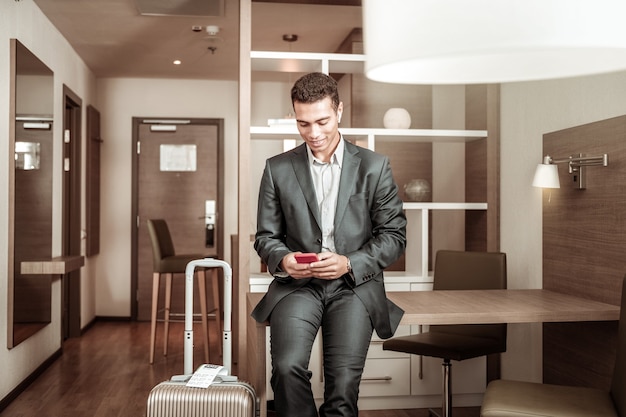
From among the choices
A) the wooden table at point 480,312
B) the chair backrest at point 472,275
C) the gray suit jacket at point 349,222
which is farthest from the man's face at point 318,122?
the chair backrest at point 472,275

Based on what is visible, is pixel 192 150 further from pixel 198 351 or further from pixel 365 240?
pixel 365 240

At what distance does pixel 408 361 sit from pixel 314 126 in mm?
1734

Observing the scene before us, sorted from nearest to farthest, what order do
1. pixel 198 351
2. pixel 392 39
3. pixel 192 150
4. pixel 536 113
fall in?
pixel 392 39
pixel 536 113
pixel 198 351
pixel 192 150

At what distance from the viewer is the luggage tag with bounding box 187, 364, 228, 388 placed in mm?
2512

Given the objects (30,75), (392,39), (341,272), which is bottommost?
(341,272)

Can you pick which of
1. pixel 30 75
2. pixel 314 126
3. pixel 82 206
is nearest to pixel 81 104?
pixel 82 206

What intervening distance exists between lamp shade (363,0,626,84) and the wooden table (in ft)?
5.50

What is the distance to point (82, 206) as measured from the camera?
20.5ft

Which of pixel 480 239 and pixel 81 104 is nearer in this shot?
pixel 480 239

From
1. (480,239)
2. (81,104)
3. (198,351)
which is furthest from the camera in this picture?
(81,104)

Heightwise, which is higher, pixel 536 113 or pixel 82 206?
pixel 536 113

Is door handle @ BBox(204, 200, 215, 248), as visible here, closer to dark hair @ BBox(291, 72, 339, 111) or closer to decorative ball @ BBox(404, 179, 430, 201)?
decorative ball @ BBox(404, 179, 430, 201)

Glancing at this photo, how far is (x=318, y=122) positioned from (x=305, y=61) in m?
1.42

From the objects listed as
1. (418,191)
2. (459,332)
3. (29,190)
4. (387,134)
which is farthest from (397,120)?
(29,190)
